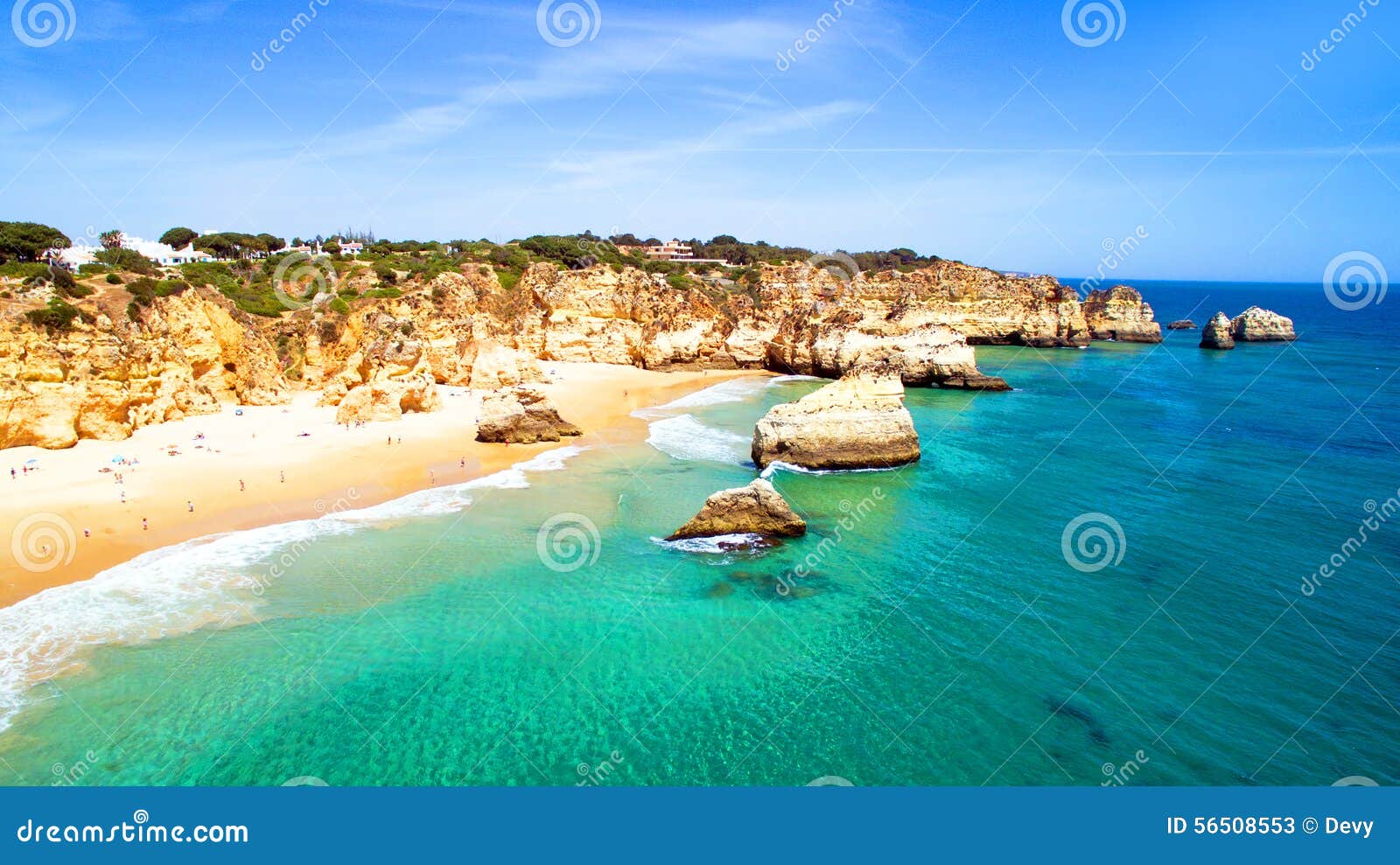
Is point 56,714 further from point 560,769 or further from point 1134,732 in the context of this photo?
point 1134,732

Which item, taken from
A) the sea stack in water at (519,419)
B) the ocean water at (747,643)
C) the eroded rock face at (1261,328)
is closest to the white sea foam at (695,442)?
the ocean water at (747,643)

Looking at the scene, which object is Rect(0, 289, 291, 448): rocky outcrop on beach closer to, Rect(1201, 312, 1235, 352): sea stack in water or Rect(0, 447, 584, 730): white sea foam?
Rect(0, 447, 584, 730): white sea foam

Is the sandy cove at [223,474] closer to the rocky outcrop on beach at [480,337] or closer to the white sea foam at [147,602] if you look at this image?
the white sea foam at [147,602]

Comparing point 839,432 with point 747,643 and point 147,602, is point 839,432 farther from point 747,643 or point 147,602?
point 147,602

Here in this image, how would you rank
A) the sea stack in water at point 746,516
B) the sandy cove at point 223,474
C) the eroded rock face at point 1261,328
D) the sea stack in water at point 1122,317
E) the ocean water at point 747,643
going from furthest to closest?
the sea stack in water at point 1122,317 < the eroded rock face at point 1261,328 < the sea stack in water at point 746,516 < the sandy cove at point 223,474 < the ocean water at point 747,643

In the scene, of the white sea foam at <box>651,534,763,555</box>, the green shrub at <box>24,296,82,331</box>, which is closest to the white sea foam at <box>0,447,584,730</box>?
the white sea foam at <box>651,534,763,555</box>

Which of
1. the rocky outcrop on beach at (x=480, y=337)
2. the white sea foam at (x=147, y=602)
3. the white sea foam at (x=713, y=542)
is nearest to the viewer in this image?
the white sea foam at (x=147, y=602)

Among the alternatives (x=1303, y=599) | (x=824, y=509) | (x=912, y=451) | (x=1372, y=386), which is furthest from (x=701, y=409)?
(x=1372, y=386)
